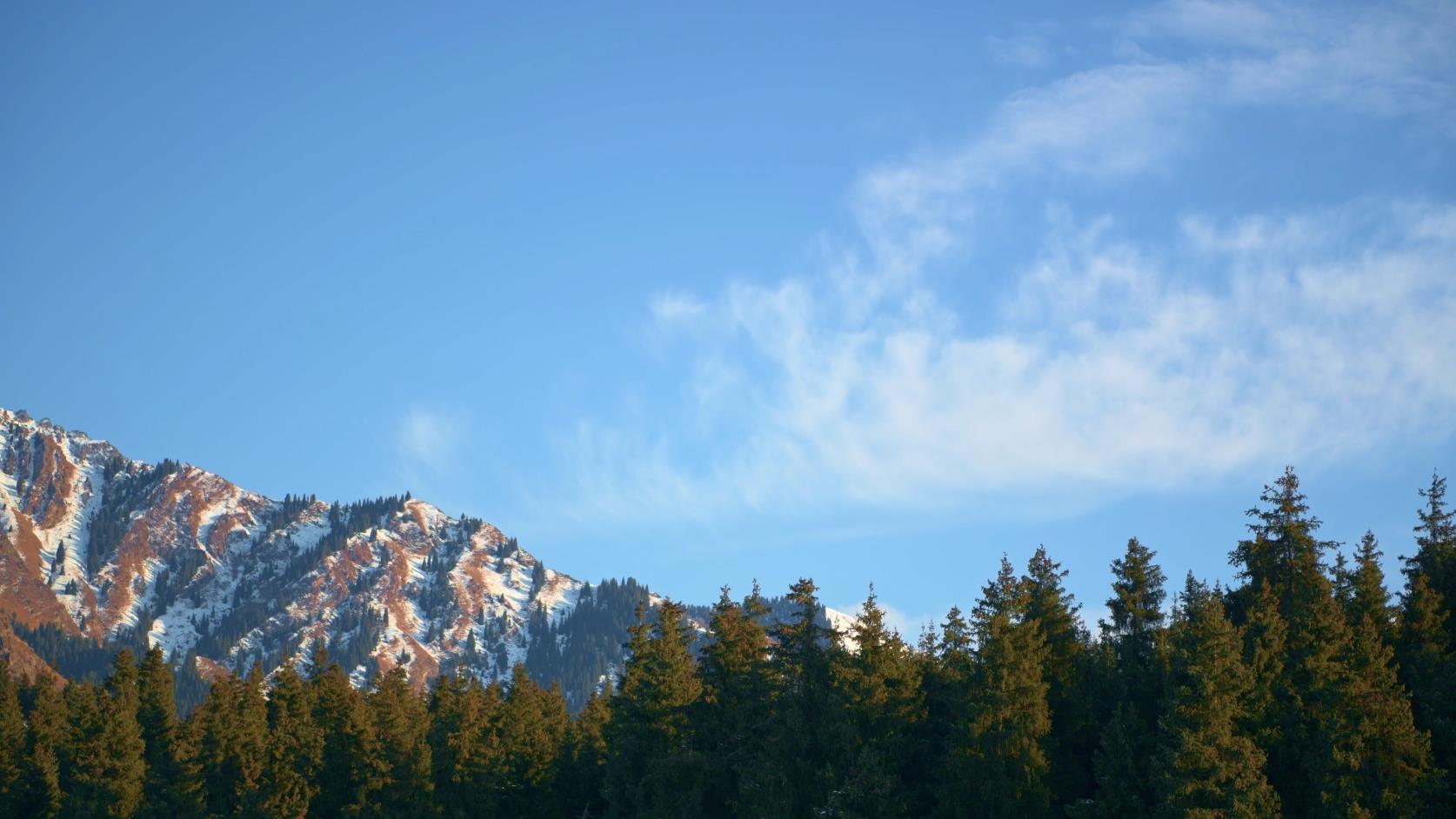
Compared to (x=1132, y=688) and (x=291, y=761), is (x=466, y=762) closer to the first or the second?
(x=291, y=761)

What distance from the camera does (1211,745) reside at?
2087 inches

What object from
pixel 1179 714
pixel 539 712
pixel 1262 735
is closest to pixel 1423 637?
pixel 1262 735

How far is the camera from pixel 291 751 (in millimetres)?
96125

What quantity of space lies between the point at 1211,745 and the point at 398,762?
6017cm

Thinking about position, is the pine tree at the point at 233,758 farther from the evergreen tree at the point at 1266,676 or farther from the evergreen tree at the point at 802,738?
the evergreen tree at the point at 1266,676

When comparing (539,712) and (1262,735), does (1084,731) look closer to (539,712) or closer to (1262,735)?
(1262,735)

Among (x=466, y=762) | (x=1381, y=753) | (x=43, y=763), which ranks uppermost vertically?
(x=43, y=763)

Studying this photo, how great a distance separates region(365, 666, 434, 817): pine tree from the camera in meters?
91.3

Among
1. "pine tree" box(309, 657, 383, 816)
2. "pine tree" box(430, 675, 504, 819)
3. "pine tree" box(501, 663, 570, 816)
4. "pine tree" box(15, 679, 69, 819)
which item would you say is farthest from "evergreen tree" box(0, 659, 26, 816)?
"pine tree" box(501, 663, 570, 816)

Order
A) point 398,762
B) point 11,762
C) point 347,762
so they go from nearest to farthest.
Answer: point 398,762 < point 347,762 < point 11,762

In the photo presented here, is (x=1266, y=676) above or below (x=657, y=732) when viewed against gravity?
below

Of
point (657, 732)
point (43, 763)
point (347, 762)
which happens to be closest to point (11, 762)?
point (43, 763)

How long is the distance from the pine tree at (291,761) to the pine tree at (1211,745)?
64119 millimetres

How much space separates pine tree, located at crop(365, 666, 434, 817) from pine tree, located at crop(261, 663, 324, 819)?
478 cm
